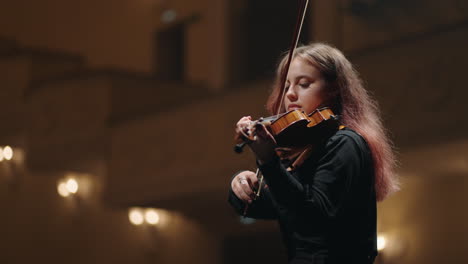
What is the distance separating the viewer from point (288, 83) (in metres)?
2.19

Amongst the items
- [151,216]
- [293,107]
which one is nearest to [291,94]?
[293,107]

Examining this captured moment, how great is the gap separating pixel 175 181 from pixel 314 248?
805 centimetres

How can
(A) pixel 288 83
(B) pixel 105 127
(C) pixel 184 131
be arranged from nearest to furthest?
(A) pixel 288 83 → (C) pixel 184 131 → (B) pixel 105 127

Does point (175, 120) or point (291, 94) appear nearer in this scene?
point (291, 94)

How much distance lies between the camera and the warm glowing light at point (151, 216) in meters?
11.5

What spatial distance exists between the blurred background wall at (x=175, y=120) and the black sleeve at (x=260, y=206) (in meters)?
4.85

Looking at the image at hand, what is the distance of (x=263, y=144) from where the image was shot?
182 cm

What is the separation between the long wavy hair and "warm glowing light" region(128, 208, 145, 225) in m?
9.55

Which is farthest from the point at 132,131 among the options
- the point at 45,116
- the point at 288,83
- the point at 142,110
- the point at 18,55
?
the point at 288,83

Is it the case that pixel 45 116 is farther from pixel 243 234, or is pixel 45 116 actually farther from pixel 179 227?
pixel 243 234

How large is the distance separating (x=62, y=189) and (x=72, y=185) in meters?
0.20

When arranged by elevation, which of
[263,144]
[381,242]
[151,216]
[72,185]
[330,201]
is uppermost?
[72,185]

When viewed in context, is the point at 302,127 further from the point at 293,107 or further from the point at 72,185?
the point at 72,185

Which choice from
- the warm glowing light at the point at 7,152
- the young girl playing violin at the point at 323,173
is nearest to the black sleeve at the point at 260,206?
the young girl playing violin at the point at 323,173
